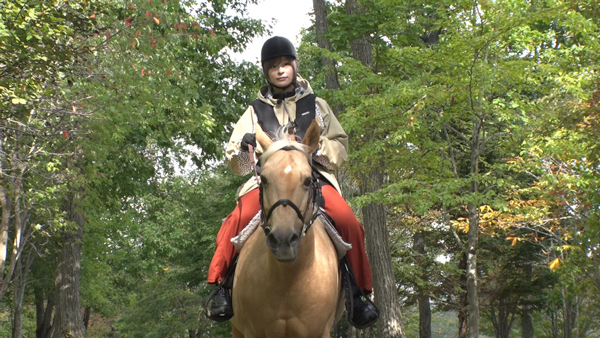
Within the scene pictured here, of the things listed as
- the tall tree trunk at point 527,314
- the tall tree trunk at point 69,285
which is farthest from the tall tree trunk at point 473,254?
the tall tree trunk at point 527,314

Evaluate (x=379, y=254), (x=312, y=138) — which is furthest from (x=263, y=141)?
(x=379, y=254)

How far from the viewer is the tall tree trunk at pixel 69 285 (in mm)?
17703

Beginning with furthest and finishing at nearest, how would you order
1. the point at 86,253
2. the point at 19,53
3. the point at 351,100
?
the point at 86,253 → the point at 351,100 → the point at 19,53

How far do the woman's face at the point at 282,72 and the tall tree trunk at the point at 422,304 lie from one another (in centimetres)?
1885

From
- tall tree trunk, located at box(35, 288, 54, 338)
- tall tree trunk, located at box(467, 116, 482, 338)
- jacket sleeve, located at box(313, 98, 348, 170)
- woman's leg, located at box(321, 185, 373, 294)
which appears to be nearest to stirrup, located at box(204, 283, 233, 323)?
woman's leg, located at box(321, 185, 373, 294)

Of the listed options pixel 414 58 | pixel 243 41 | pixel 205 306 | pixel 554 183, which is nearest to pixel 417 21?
pixel 414 58

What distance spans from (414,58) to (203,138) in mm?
8137

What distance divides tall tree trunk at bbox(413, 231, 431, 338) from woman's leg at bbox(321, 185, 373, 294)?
18799 millimetres

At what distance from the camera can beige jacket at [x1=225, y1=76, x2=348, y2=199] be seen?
16.4ft

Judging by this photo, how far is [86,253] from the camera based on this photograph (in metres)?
23.5

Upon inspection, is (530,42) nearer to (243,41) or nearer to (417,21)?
(417,21)

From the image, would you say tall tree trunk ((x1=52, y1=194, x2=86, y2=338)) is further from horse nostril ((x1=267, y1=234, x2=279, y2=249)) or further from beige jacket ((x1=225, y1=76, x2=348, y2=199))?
horse nostril ((x1=267, y1=234, x2=279, y2=249))

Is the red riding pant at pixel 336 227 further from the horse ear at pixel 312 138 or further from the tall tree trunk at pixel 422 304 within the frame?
the tall tree trunk at pixel 422 304

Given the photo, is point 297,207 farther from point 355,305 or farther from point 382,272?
point 382,272
